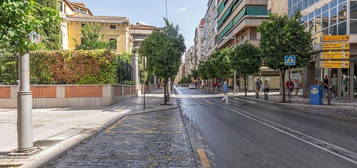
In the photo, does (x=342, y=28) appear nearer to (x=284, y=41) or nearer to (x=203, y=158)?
(x=284, y=41)

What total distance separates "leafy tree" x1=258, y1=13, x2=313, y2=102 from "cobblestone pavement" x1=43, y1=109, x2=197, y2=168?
1291 centimetres

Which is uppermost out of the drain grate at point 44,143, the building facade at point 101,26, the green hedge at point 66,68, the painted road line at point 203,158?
the building facade at point 101,26

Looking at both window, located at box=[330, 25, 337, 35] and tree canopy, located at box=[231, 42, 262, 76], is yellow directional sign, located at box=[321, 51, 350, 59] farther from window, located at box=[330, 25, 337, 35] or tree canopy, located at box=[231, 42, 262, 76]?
tree canopy, located at box=[231, 42, 262, 76]

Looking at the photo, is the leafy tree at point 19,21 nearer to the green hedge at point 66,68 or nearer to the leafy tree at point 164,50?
the green hedge at point 66,68

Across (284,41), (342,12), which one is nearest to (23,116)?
(284,41)

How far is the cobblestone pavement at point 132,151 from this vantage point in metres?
4.61

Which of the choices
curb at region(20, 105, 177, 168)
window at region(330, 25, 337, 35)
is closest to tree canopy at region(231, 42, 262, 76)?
window at region(330, 25, 337, 35)

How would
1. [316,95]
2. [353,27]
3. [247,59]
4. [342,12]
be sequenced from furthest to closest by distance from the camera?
[247,59]
[342,12]
[353,27]
[316,95]

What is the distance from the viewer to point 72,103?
15562mm

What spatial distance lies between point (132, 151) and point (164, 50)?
11.7 m

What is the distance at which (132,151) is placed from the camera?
5.51 m

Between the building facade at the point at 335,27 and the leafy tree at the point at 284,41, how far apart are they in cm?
131

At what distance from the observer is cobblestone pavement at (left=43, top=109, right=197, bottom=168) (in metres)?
4.61

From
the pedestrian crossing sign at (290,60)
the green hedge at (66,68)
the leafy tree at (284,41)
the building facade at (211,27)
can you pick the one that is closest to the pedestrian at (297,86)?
the leafy tree at (284,41)
